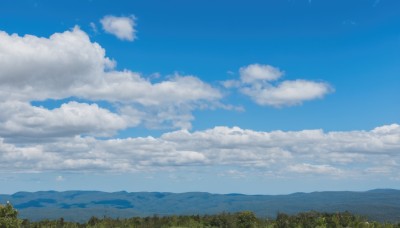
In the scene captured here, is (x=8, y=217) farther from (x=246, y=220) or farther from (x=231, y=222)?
(x=246, y=220)

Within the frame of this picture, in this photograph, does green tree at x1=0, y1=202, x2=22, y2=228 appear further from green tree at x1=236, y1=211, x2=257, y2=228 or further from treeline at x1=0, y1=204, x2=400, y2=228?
green tree at x1=236, y1=211, x2=257, y2=228

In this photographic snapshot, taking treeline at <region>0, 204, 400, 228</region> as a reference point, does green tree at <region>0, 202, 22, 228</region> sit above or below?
above

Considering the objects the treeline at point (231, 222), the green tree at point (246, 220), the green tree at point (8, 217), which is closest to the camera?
the green tree at point (8, 217)

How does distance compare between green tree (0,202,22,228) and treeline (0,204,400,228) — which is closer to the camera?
green tree (0,202,22,228)

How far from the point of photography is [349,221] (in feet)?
95.0

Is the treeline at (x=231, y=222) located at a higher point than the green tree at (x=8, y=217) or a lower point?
lower

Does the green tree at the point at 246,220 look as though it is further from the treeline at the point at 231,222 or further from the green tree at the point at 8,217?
the green tree at the point at 8,217

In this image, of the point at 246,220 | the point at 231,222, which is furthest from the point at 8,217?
the point at 246,220

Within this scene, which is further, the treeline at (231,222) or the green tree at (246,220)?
the green tree at (246,220)

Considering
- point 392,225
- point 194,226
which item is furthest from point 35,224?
point 392,225

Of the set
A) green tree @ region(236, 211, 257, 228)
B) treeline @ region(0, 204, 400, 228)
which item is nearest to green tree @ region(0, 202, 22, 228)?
treeline @ region(0, 204, 400, 228)

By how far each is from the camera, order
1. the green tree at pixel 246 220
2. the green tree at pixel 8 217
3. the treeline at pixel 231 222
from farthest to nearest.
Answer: the green tree at pixel 246 220, the treeline at pixel 231 222, the green tree at pixel 8 217

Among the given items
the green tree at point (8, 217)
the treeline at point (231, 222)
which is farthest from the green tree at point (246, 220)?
the green tree at point (8, 217)

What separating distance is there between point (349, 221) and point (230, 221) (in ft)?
24.3
